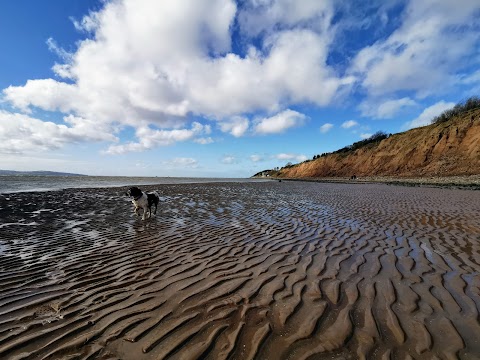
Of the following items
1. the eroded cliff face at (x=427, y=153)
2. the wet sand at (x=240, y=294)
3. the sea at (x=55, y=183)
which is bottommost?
the wet sand at (x=240, y=294)

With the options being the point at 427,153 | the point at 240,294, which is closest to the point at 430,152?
the point at 427,153

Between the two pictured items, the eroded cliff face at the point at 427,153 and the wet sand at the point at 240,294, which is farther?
the eroded cliff face at the point at 427,153

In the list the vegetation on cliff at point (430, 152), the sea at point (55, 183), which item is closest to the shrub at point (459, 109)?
the vegetation on cliff at point (430, 152)

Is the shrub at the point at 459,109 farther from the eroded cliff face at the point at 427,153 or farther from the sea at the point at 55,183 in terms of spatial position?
the sea at the point at 55,183

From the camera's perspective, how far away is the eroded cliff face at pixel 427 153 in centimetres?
4344

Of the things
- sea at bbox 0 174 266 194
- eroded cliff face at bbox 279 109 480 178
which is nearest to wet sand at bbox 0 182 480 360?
sea at bbox 0 174 266 194

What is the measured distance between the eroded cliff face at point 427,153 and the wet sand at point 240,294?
44461mm

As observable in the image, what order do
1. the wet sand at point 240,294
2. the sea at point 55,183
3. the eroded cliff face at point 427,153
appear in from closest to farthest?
the wet sand at point 240,294 < the sea at point 55,183 < the eroded cliff face at point 427,153

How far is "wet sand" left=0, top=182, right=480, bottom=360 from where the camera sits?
296 cm

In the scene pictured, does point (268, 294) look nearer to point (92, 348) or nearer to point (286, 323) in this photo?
point (286, 323)

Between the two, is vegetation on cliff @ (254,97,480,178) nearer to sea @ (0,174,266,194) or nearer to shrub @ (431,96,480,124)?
shrub @ (431,96,480,124)

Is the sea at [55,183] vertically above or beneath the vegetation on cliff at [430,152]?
beneath

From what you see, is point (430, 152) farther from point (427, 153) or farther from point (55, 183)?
point (55, 183)

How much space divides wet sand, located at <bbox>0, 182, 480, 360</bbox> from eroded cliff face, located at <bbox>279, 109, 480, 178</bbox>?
44461mm
